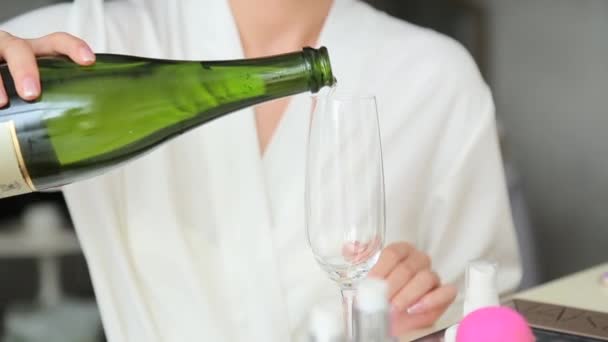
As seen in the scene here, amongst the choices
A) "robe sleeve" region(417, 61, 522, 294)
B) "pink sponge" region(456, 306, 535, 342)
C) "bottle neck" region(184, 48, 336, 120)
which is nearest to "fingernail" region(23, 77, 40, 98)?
"bottle neck" region(184, 48, 336, 120)

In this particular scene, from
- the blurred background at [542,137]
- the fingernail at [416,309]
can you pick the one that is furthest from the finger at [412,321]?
the blurred background at [542,137]

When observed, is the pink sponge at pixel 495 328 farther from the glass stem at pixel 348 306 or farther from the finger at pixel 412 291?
the finger at pixel 412 291

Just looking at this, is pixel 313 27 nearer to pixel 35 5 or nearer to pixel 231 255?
pixel 231 255

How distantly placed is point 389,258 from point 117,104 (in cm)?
26

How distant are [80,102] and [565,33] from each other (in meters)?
1.73

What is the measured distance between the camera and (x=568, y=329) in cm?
72

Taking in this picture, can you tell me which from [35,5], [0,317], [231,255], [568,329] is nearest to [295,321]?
[231,255]

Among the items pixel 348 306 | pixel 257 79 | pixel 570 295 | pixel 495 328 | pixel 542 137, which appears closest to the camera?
pixel 495 328

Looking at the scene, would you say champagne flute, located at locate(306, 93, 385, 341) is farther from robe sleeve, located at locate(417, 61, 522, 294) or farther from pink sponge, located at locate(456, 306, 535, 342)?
robe sleeve, located at locate(417, 61, 522, 294)

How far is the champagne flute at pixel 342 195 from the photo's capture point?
62 centimetres

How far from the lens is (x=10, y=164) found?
63 centimetres

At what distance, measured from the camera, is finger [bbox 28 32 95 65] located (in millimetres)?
670

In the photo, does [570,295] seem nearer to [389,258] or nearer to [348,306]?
[389,258]

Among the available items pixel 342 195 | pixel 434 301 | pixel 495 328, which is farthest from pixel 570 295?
pixel 495 328
